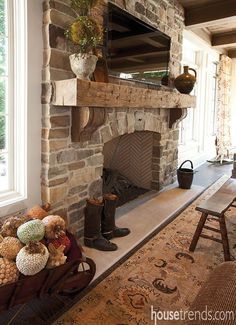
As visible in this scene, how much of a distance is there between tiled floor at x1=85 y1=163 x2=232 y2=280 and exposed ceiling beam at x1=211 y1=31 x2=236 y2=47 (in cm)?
285

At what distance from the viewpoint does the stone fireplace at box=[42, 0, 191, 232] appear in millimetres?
2068

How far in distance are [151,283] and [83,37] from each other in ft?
5.94

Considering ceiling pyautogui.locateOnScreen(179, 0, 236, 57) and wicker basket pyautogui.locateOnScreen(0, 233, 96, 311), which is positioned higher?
ceiling pyautogui.locateOnScreen(179, 0, 236, 57)

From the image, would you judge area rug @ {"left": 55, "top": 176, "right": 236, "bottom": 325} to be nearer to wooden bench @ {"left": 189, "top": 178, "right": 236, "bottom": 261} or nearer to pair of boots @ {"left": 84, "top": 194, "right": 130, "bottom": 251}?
wooden bench @ {"left": 189, "top": 178, "right": 236, "bottom": 261}

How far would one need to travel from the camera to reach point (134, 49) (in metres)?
2.93

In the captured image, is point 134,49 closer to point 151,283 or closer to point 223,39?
point 151,283

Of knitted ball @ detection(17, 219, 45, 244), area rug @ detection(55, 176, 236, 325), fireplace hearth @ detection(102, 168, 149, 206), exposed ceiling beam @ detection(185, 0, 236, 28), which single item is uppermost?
exposed ceiling beam @ detection(185, 0, 236, 28)

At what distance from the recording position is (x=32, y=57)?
197 cm

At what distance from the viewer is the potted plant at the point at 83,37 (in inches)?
78.0

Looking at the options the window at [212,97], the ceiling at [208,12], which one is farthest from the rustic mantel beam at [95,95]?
the window at [212,97]

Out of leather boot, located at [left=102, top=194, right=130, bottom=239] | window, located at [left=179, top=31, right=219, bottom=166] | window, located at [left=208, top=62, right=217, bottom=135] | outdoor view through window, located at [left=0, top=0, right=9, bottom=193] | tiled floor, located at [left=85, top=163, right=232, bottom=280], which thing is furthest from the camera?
window, located at [left=208, top=62, right=217, bottom=135]

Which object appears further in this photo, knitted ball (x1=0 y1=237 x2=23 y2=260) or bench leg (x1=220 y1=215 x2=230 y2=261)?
bench leg (x1=220 y1=215 x2=230 y2=261)

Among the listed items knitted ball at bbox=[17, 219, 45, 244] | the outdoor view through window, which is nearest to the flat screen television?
the outdoor view through window

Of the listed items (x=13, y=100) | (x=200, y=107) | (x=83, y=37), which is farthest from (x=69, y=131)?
(x=200, y=107)
